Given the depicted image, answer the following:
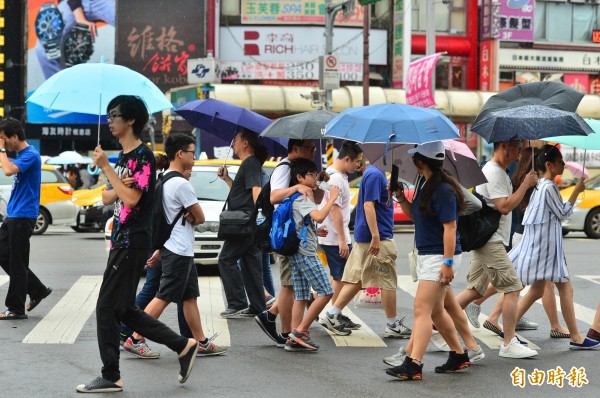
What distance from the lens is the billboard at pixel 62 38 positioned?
4603cm

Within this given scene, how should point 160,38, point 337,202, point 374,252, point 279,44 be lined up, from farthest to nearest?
point 160,38
point 279,44
point 337,202
point 374,252

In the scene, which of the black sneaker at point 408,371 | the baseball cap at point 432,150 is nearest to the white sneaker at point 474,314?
the black sneaker at point 408,371

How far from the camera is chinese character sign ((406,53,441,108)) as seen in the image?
28453 mm

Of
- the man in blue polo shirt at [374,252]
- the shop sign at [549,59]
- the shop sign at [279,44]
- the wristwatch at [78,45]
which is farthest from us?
the wristwatch at [78,45]

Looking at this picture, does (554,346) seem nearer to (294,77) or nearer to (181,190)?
(181,190)

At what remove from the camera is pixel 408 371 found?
25.8 ft

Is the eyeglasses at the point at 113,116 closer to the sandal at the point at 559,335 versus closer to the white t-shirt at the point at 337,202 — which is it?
the white t-shirt at the point at 337,202

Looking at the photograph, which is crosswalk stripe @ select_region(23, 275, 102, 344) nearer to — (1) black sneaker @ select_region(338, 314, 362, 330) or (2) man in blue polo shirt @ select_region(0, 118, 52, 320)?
(2) man in blue polo shirt @ select_region(0, 118, 52, 320)

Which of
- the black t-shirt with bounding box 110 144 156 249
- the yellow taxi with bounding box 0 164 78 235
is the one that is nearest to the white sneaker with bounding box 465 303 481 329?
the black t-shirt with bounding box 110 144 156 249

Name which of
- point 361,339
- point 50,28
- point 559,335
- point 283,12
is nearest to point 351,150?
point 361,339

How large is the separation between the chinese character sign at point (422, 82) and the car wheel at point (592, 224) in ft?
20.3

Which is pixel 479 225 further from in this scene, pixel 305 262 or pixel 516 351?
pixel 305 262

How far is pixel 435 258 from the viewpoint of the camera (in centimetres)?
782

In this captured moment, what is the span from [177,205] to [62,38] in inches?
1545
